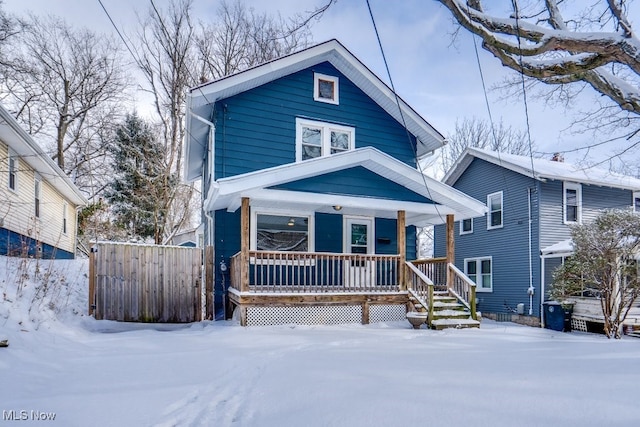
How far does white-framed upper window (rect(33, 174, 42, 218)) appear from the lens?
1276 cm

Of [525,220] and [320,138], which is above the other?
[320,138]

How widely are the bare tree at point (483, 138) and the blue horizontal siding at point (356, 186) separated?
18.5 meters

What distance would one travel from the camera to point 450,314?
864 centimetres

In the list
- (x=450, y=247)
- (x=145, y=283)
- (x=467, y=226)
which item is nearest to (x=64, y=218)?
(x=145, y=283)

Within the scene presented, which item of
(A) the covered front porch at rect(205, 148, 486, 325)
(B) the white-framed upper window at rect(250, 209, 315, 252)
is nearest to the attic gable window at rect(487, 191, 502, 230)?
(A) the covered front porch at rect(205, 148, 486, 325)

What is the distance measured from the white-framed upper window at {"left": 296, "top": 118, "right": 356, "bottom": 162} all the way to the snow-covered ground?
5606 millimetres

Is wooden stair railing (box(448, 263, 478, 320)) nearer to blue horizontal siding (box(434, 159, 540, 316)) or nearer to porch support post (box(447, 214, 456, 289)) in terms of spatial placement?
porch support post (box(447, 214, 456, 289))

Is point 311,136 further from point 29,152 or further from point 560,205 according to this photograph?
point 560,205

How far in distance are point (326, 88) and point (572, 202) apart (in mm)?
10198

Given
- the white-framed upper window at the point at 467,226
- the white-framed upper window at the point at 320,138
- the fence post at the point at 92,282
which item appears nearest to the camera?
the fence post at the point at 92,282

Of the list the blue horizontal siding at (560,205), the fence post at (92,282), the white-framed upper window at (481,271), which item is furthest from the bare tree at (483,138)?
the fence post at (92,282)

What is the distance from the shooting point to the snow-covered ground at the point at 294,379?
2967 millimetres

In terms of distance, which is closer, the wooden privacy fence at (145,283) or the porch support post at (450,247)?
the wooden privacy fence at (145,283)

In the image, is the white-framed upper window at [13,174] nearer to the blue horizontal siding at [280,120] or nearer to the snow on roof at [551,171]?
the blue horizontal siding at [280,120]
